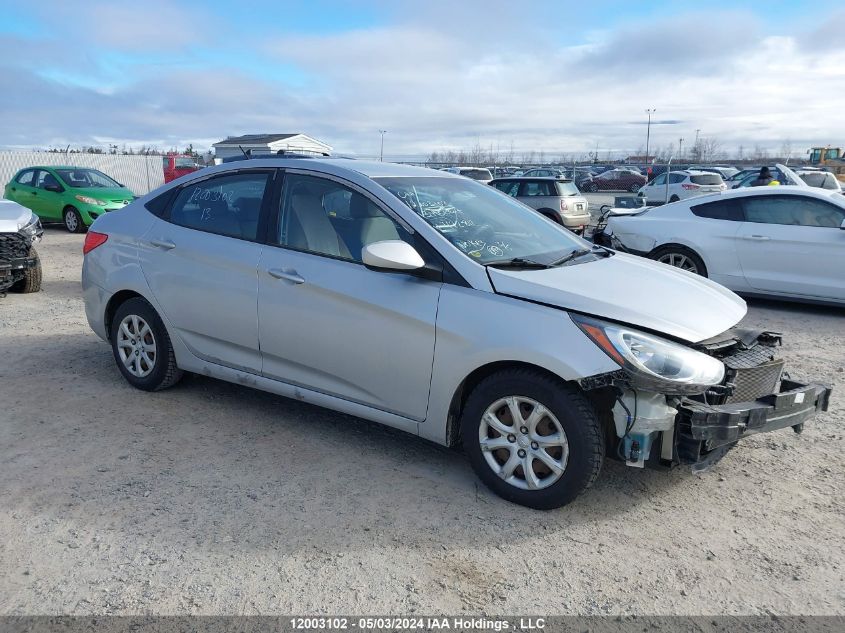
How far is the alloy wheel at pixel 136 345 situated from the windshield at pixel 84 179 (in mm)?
13306

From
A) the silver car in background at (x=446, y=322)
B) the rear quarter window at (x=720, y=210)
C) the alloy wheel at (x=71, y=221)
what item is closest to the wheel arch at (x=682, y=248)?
the rear quarter window at (x=720, y=210)

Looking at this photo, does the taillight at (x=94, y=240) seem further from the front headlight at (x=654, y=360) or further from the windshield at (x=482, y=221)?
the front headlight at (x=654, y=360)

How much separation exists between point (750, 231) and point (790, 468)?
5.42m

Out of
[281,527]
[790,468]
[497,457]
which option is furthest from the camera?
[790,468]

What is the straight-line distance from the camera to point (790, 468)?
429cm

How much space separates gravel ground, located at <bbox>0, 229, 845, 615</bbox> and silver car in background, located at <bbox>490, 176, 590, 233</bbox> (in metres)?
12.8

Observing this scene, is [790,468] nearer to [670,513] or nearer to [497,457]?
[670,513]

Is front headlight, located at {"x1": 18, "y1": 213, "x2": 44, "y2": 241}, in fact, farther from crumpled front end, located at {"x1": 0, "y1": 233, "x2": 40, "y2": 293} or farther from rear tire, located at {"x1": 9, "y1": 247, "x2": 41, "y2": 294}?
rear tire, located at {"x1": 9, "y1": 247, "x2": 41, "y2": 294}

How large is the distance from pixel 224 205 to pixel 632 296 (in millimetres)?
2769

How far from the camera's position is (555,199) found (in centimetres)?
1756

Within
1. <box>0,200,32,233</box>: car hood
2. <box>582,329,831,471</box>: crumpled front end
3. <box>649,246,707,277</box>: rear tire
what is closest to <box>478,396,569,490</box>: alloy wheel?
<box>582,329,831,471</box>: crumpled front end

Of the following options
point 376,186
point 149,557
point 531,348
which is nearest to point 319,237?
point 376,186

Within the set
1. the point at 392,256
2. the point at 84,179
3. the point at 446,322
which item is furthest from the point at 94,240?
the point at 84,179

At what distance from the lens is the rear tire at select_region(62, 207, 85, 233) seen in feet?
55.0
